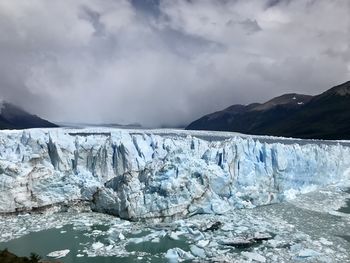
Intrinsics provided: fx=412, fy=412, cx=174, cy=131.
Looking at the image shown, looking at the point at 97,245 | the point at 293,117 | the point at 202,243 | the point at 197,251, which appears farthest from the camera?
the point at 293,117

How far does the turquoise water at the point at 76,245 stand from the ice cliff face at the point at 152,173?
8.67ft

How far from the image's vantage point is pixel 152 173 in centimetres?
1895

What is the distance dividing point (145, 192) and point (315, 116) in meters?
117

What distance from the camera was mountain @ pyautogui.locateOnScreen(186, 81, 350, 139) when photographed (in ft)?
364

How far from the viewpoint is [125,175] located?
18.8 meters

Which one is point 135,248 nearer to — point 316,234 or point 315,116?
point 316,234

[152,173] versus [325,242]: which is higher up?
[152,173]

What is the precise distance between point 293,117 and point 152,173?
402 ft

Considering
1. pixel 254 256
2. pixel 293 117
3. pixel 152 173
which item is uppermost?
pixel 293 117

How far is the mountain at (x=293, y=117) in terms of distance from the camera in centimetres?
11108

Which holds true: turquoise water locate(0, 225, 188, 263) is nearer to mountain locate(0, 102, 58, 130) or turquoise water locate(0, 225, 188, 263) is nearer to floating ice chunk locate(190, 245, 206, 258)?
floating ice chunk locate(190, 245, 206, 258)

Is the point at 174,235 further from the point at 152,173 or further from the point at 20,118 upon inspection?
the point at 20,118

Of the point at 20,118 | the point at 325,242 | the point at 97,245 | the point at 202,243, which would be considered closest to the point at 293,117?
the point at 20,118

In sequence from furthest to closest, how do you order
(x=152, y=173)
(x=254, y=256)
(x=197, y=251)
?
(x=152, y=173)
(x=197, y=251)
(x=254, y=256)
